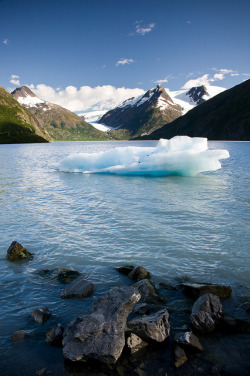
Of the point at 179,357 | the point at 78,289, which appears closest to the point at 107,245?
the point at 78,289

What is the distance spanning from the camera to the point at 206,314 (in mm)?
6613

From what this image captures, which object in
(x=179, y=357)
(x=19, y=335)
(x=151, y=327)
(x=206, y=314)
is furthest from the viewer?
(x=206, y=314)

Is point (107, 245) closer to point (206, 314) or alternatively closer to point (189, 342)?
point (206, 314)

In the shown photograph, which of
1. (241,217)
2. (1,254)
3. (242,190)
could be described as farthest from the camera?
(242,190)

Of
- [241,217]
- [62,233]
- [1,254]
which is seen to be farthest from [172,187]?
[1,254]

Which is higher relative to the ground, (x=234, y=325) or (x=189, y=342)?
(x=189, y=342)

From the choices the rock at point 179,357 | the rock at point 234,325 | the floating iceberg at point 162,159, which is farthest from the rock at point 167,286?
the floating iceberg at point 162,159

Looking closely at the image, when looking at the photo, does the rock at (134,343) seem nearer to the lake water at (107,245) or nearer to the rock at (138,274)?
the lake water at (107,245)

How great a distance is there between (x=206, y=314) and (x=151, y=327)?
1407 mm

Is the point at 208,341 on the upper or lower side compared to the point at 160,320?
lower

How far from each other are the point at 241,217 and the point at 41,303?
1151cm

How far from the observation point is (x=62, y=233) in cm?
1333

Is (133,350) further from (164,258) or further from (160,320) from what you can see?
(164,258)

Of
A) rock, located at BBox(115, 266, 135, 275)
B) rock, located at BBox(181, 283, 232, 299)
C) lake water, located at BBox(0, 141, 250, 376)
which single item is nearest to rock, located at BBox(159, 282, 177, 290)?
lake water, located at BBox(0, 141, 250, 376)
